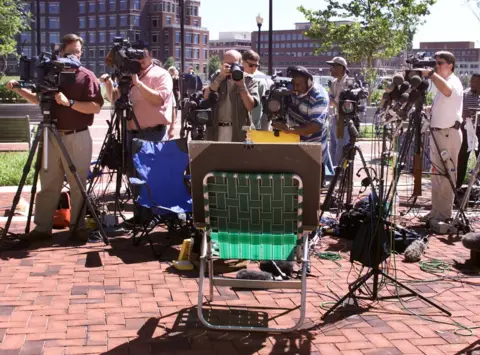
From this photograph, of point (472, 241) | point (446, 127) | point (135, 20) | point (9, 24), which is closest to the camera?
point (472, 241)

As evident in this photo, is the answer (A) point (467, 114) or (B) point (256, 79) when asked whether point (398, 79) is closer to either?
(B) point (256, 79)

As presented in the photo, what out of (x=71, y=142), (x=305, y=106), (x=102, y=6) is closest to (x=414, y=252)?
(x=305, y=106)

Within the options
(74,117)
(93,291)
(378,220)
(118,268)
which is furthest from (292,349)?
(74,117)

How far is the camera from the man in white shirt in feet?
22.5

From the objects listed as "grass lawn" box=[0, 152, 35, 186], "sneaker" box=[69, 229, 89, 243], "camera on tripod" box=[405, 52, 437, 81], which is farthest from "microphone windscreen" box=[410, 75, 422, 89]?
"grass lawn" box=[0, 152, 35, 186]

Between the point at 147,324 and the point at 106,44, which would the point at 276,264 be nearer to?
the point at 147,324

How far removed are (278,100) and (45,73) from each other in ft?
6.75

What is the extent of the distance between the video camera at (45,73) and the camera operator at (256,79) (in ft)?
7.11

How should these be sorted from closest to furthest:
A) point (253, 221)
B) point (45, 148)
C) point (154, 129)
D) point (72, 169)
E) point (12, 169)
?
point (253, 221) → point (45, 148) → point (72, 169) → point (154, 129) → point (12, 169)

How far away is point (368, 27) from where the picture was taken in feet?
73.5

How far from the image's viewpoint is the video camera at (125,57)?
20.7 ft

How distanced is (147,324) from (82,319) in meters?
0.42

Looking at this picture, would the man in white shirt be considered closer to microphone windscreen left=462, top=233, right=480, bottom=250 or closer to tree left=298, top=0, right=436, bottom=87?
microphone windscreen left=462, top=233, right=480, bottom=250

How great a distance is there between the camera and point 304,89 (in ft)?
20.6
